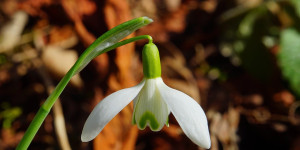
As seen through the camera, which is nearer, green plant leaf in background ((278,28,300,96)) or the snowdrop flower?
the snowdrop flower

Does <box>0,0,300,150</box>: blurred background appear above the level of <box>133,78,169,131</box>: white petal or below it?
above

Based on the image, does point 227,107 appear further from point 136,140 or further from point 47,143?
point 47,143

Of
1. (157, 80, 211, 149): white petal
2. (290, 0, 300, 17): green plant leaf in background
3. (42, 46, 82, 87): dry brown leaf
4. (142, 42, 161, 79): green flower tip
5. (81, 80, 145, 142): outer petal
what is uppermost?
(42, 46, 82, 87): dry brown leaf

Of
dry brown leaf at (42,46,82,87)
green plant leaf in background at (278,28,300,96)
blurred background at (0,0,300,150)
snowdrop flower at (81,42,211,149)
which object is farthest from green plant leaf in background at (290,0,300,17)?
snowdrop flower at (81,42,211,149)

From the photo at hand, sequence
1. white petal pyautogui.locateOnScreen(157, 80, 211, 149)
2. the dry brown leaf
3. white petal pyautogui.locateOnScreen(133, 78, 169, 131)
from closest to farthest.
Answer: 1. white petal pyautogui.locateOnScreen(157, 80, 211, 149)
2. white petal pyautogui.locateOnScreen(133, 78, 169, 131)
3. the dry brown leaf

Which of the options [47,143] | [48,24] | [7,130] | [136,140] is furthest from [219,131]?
[48,24]

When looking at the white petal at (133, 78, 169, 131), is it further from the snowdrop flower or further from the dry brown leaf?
the dry brown leaf

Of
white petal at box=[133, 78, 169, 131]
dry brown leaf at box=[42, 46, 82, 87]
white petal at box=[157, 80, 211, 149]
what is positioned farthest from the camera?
dry brown leaf at box=[42, 46, 82, 87]

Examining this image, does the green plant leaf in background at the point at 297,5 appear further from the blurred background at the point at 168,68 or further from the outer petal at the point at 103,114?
the outer petal at the point at 103,114
